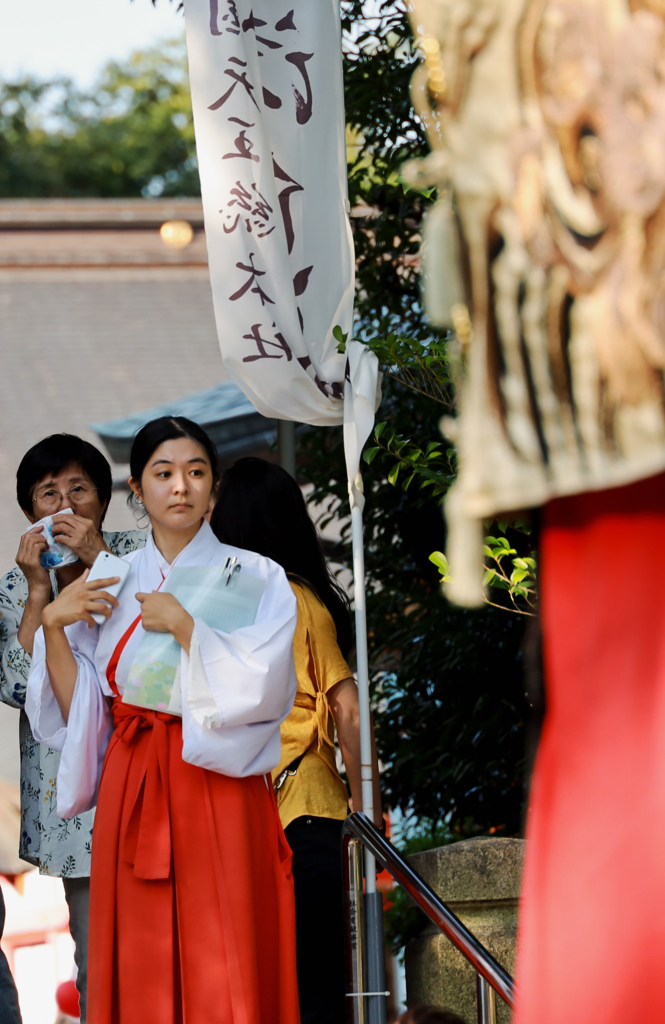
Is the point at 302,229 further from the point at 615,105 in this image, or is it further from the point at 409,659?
the point at 615,105

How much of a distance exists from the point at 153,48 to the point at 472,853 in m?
18.8

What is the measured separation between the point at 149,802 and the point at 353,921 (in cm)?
61

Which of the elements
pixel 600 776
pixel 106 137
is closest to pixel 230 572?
pixel 600 776

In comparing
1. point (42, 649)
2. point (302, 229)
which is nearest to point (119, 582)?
point (42, 649)

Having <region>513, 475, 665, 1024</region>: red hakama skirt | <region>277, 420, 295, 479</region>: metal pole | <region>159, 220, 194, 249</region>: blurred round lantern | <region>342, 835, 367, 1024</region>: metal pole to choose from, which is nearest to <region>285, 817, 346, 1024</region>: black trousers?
<region>342, 835, 367, 1024</region>: metal pole

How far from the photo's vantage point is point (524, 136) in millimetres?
845

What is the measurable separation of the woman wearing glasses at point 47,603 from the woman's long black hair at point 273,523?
422mm

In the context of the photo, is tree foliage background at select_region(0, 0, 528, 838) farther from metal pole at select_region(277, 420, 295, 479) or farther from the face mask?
the face mask

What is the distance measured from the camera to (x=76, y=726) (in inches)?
110

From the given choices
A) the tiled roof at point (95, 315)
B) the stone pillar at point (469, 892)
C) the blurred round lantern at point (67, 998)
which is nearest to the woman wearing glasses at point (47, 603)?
the stone pillar at point (469, 892)

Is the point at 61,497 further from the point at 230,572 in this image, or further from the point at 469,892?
the point at 469,892

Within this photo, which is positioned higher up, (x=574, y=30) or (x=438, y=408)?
(x=438, y=408)

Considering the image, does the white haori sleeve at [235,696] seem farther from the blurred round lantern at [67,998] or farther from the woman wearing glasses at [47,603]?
the blurred round lantern at [67,998]

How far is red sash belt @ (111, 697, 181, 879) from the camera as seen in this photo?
263 cm
